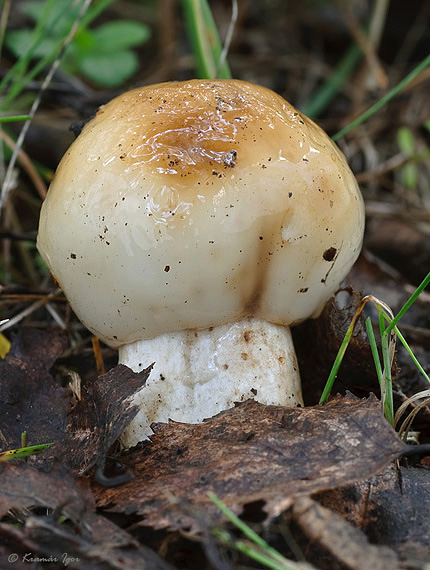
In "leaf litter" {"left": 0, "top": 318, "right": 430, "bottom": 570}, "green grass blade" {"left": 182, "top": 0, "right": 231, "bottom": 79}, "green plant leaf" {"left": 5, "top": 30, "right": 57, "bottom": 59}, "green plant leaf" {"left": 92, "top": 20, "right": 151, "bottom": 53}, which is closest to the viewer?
"leaf litter" {"left": 0, "top": 318, "right": 430, "bottom": 570}

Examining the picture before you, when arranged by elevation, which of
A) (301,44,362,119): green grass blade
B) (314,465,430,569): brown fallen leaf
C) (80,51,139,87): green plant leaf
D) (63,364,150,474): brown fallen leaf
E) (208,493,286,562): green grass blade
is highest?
(80,51,139,87): green plant leaf

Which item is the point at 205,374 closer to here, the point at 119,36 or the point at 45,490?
the point at 45,490

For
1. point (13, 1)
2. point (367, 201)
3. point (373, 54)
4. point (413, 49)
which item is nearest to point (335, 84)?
point (373, 54)

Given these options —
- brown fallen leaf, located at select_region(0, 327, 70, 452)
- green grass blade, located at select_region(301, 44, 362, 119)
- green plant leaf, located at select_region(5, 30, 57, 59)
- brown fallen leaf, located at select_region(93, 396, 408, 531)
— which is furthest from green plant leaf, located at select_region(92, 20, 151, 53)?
brown fallen leaf, located at select_region(93, 396, 408, 531)

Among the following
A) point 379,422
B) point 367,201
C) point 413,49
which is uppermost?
point 413,49

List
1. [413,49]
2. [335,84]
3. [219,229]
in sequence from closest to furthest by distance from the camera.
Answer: [219,229], [335,84], [413,49]

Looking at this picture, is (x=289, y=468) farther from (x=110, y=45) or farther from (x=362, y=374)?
(x=110, y=45)

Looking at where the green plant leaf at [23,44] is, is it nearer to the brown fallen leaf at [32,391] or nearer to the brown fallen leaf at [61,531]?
the brown fallen leaf at [32,391]

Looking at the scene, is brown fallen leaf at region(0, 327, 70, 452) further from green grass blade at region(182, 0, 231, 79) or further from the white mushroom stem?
green grass blade at region(182, 0, 231, 79)
